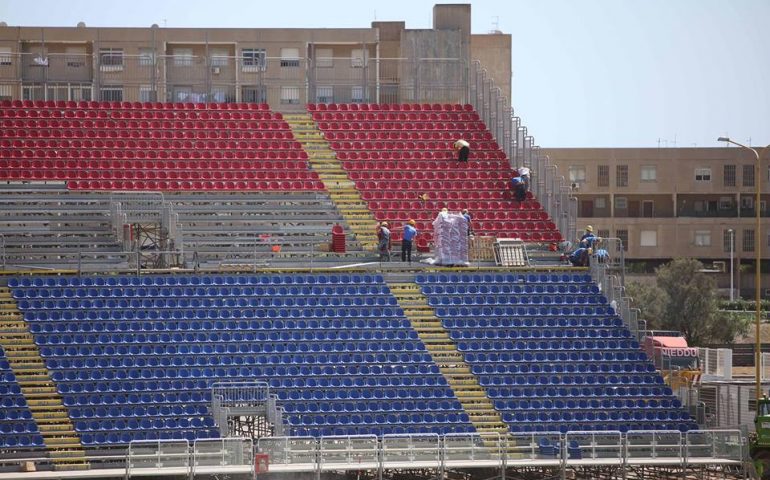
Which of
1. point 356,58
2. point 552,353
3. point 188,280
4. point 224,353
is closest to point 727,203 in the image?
point 356,58

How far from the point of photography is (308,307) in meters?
42.1

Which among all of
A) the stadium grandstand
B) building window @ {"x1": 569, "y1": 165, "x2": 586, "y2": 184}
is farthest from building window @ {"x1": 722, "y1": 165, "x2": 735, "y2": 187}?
the stadium grandstand

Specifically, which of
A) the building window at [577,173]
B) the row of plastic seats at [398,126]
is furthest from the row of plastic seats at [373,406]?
the building window at [577,173]

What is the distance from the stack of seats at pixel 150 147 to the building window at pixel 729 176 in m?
42.6

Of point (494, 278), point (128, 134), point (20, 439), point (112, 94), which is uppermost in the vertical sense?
point (112, 94)

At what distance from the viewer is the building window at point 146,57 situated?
52.2 meters

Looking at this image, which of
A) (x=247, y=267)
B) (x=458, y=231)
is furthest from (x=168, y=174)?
(x=458, y=231)

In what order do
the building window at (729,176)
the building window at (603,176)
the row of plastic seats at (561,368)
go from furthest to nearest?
the building window at (729,176), the building window at (603,176), the row of plastic seats at (561,368)

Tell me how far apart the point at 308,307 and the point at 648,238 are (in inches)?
1880

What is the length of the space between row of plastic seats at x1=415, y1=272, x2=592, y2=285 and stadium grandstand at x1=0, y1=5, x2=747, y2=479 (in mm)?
55

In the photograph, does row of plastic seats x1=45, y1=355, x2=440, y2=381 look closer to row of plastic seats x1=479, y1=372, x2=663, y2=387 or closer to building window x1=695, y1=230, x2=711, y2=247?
row of plastic seats x1=479, y1=372, x2=663, y2=387

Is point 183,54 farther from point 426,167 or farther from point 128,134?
point 426,167

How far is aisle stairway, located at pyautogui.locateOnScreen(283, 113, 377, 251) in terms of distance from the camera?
4644 cm

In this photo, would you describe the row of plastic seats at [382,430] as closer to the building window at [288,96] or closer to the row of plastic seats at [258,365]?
the row of plastic seats at [258,365]
